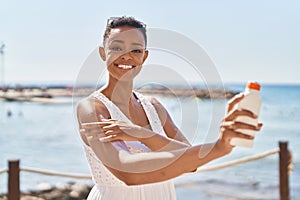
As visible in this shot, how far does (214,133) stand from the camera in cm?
86

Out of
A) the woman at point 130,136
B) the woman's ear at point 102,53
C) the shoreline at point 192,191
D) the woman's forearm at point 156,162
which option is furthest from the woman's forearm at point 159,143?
the shoreline at point 192,191

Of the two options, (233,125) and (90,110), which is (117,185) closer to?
(90,110)

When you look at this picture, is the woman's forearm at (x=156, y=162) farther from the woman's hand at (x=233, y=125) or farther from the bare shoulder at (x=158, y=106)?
the bare shoulder at (x=158, y=106)

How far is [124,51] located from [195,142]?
9.7 inches

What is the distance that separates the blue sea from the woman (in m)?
0.04

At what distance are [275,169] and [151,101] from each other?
10.6 m

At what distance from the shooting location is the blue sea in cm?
107

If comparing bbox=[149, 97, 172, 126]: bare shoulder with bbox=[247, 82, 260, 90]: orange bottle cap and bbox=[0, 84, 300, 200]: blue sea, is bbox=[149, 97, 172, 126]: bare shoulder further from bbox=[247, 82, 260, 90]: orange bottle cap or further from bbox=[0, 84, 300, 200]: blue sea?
bbox=[247, 82, 260, 90]: orange bottle cap

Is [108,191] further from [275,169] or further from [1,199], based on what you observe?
[275,169]

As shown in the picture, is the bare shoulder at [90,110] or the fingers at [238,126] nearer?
the fingers at [238,126]

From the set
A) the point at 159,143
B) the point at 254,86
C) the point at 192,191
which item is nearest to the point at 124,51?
the point at 159,143

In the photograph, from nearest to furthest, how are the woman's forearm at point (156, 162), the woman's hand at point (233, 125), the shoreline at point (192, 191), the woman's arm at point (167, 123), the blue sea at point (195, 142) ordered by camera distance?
the woman's hand at point (233, 125) → the woman's forearm at point (156, 162) → the blue sea at point (195, 142) → the woman's arm at point (167, 123) → the shoreline at point (192, 191)

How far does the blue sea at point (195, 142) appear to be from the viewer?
1.07 meters

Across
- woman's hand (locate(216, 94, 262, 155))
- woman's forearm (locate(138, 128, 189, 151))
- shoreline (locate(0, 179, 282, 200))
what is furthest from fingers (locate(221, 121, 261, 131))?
shoreline (locate(0, 179, 282, 200))
